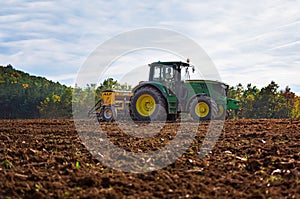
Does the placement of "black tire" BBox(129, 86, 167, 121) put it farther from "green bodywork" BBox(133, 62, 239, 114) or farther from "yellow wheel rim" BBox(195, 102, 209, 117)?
"yellow wheel rim" BBox(195, 102, 209, 117)

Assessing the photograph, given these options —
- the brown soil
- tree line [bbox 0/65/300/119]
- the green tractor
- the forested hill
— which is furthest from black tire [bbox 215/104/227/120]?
the forested hill

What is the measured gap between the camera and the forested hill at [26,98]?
56.0 metres

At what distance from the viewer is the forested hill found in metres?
56.0

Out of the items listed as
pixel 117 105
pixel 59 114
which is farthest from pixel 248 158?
pixel 59 114

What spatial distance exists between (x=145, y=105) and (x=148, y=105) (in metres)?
0.15

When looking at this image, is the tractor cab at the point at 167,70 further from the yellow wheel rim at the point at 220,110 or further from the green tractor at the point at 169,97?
the yellow wheel rim at the point at 220,110

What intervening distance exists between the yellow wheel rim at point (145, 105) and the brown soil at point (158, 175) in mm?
7296

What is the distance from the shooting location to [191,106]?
14461mm

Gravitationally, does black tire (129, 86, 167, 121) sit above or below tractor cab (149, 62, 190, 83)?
below

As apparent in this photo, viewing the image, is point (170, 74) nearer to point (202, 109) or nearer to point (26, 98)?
point (202, 109)

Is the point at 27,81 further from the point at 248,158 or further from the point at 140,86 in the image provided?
the point at 248,158

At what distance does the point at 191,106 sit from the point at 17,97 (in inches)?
1992

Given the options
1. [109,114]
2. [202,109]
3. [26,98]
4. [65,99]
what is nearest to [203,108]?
[202,109]

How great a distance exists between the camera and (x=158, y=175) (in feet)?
15.9
